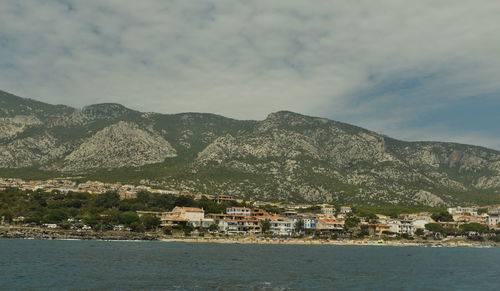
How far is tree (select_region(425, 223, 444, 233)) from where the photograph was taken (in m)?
184

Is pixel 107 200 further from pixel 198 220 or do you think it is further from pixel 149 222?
pixel 198 220

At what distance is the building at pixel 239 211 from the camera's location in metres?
185

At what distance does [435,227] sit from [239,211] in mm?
78135

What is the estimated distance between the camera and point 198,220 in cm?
17425

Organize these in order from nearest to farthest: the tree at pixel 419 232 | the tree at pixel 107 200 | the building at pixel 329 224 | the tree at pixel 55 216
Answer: the tree at pixel 55 216 < the tree at pixel 107 200 < the tree at pixel 419 232 < the building at pixel 329 224

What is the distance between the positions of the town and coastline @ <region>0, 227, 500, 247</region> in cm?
568

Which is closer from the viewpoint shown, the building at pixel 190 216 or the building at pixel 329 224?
the building at pixel 190 216

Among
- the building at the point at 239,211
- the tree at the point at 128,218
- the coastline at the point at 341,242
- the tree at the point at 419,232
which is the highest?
the building at the point at 239,211

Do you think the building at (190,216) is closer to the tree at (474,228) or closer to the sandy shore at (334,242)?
the sandy shore at (334,242)

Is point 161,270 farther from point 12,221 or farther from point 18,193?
point 18,193

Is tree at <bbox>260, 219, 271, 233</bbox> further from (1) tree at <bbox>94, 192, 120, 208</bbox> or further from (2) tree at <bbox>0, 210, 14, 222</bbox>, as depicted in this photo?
(2) tree at <bbox>0, 210, 14, 222</bbox>

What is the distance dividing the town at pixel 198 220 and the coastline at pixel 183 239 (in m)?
5.68

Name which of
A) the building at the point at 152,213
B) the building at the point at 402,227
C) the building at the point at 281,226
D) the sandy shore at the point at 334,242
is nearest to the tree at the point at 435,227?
the building at the point at 402,227

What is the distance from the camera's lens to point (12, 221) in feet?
493
